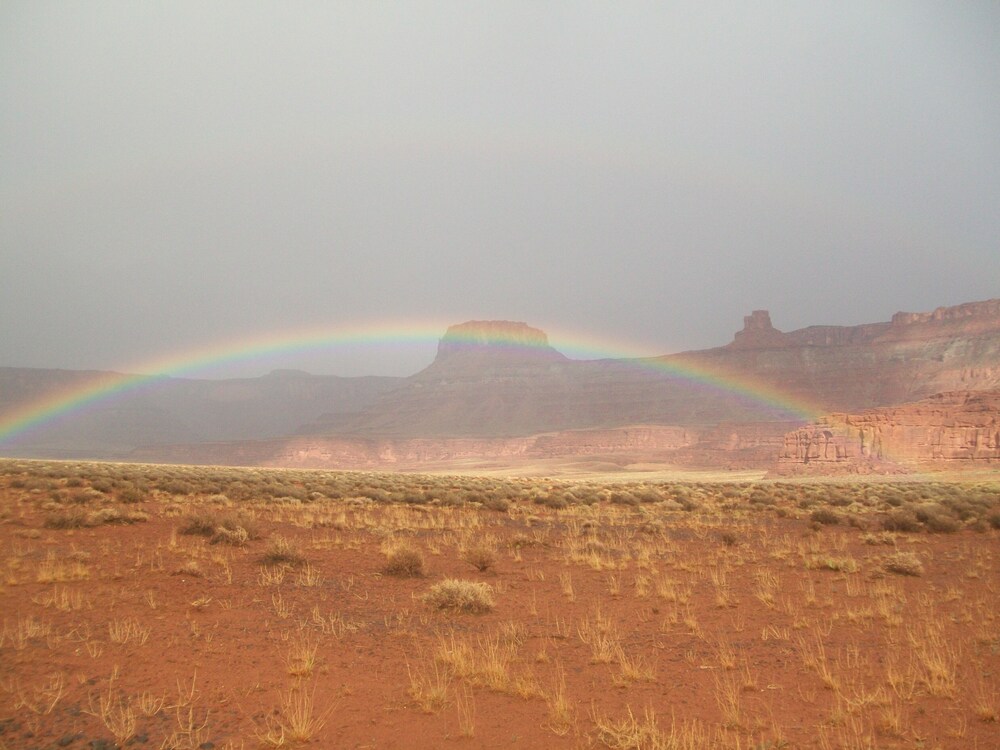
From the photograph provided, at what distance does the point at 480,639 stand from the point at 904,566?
28.7ft

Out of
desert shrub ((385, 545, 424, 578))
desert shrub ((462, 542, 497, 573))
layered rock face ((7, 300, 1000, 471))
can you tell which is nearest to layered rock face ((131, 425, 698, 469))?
layered rock face ((7, 300, 1000, 471))

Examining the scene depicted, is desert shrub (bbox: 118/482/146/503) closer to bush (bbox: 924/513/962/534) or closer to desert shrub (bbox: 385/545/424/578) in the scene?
desert shrub (bbox: 385/545/424/578)

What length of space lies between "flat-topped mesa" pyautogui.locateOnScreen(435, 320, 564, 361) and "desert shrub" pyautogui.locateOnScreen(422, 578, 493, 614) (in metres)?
179

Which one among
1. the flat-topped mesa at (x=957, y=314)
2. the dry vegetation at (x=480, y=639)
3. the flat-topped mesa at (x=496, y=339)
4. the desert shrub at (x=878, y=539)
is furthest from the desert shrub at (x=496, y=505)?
the flat-topped mesa at (x=496, y=339)

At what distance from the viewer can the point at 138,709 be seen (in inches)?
194

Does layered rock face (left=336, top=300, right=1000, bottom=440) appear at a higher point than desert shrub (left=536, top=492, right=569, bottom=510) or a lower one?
higher

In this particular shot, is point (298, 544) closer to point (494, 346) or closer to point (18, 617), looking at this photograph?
point (18, 617)

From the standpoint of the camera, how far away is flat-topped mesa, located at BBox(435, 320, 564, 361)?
7510 inches

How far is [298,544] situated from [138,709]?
7.86 m

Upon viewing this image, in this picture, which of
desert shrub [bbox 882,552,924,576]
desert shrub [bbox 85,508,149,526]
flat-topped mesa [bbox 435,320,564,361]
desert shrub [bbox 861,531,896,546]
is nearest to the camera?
desert shrub [bbox 882,552,924,576]

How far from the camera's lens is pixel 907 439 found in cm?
6100

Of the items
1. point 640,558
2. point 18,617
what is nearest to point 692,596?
point 640,558

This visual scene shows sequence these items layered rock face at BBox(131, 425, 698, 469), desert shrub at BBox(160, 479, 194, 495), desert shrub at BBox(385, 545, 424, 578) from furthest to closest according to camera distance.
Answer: layered rock face at BBox(131, 425, 698, 469)
desert shrub at BBox(160, 479, 194, 495)
desert shrub at BBox(385, 545, 424, 578)

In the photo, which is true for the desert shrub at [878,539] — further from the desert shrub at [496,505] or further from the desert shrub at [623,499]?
the desert shrub at [496,505]
